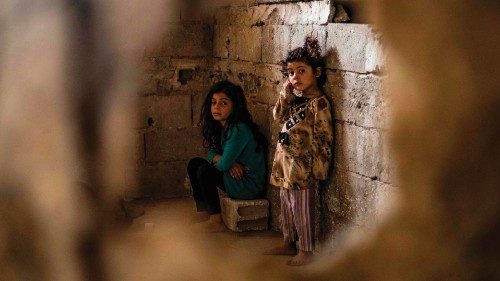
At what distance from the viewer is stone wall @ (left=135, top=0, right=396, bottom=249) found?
79.5 inches

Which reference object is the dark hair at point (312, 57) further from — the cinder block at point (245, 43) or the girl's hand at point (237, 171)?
the girl's hand at point (237, 171)

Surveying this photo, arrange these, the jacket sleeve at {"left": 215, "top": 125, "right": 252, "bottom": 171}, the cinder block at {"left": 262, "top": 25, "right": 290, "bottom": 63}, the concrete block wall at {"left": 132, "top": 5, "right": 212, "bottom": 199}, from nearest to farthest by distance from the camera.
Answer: the cinder block at {"left": 262, "top": 25, "right": 290, "bottom": 63}, the jacket sleeve at {"left": 215, "top": 125, "right": 252, "bottom": 171}, the concrete block wall at {"left": 132, "top": 5, "right": 212, "bottom": 199}

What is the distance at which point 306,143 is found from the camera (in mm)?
2299

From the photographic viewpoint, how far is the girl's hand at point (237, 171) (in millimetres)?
2770

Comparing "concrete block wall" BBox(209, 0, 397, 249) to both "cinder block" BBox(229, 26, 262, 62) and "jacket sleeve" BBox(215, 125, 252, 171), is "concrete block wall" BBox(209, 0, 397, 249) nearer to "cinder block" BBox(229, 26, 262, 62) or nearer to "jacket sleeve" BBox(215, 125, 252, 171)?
"cinder block" BBox(229, 26, 262, 62)

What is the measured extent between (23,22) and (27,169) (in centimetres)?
9

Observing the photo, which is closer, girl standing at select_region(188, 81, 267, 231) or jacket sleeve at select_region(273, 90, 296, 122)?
jacket sleeve at select_region(273, 90, 296, 122)

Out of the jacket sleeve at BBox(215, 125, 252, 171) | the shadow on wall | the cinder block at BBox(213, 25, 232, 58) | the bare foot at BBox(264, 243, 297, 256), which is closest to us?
the bare foot at BBox(264, 243, 297, 256)

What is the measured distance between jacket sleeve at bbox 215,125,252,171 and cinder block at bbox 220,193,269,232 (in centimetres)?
19

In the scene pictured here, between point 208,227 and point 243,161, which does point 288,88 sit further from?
point 208,227

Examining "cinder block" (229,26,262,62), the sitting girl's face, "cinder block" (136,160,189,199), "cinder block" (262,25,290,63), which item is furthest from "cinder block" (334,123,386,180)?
"cinder block" (136,160,189,199)

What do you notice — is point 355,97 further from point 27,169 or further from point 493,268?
point 27,169

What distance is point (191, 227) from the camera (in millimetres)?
592

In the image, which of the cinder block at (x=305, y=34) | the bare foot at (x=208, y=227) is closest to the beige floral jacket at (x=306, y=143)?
the cinder block at (x=305, y=34)
